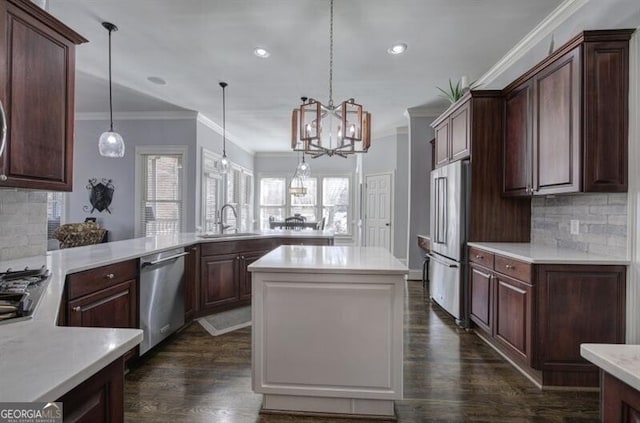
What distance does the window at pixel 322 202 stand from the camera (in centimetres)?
859

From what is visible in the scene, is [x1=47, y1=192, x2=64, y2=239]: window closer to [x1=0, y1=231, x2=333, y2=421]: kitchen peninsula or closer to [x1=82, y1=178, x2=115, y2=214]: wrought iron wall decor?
[x1=82, y1=178, x2=115, y2=214]: wrought iron wall decor

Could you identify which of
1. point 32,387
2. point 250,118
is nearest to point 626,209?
point 32,387

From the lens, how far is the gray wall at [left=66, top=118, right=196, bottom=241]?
17.1ft

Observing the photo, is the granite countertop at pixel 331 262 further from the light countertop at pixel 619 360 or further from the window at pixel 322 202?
the window at pixel 322 202

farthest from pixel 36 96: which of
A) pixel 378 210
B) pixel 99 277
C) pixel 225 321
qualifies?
pixel 378 210

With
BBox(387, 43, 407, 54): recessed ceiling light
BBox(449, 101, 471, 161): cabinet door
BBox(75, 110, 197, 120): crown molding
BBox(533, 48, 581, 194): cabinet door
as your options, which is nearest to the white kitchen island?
BBox(533, 48, 581, 194): cabinet door

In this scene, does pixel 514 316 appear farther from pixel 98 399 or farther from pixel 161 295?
pixel 161 295

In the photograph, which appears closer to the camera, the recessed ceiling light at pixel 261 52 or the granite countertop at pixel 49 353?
the granite countertop at pixel 49 353

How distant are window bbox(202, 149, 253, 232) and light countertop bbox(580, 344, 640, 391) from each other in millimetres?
4280

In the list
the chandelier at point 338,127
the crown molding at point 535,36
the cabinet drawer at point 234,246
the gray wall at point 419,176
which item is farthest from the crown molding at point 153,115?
the crown molding at point 535,36

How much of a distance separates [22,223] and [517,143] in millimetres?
4001

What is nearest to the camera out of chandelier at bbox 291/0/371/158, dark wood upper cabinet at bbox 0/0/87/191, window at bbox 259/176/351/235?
dark wood upper cabinet at bbox 0/0/87/191

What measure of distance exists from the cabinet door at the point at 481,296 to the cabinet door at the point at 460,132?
48.5 inches

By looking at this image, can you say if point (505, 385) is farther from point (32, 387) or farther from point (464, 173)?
point (32, 387)
